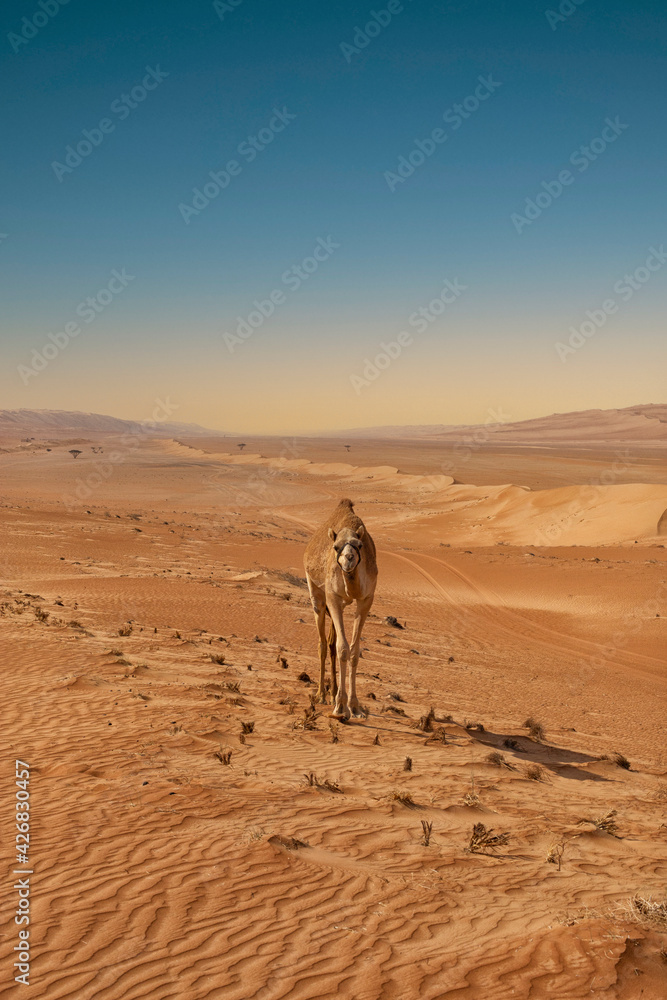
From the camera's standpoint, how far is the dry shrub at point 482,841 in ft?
20.3

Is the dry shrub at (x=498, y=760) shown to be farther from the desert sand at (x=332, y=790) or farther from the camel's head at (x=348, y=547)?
the camel's head at (x=348, y=547)

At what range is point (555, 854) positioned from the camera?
6.16 m

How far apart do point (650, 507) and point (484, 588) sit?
49.1ft

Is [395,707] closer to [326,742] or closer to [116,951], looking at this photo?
[326,742]

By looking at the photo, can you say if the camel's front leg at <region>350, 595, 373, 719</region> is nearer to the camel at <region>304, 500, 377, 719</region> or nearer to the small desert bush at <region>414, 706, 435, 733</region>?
the camel at <region>304, 500, 377, 719</region>

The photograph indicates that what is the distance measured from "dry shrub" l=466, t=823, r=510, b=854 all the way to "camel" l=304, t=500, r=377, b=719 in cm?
413

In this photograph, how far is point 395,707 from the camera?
1216 cm

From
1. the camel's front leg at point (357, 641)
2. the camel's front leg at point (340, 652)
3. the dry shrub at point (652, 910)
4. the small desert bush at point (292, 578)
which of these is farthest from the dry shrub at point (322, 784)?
the small desert bush at point (292, 578)

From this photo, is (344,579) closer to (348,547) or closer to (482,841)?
(348,547)

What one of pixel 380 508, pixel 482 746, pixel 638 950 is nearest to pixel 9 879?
pixel 638 950

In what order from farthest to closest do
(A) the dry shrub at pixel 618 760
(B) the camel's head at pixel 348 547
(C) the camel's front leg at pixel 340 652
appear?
(C) the camel's front leg at pixel 340 652 → (A) the dry shrub at pixel 618 760 → (B) the camel's head at pixel 348 547

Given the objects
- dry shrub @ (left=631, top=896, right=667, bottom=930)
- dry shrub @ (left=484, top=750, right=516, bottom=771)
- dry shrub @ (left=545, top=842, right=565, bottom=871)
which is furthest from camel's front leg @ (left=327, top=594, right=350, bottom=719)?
dry shrub @ (left=631, top=896, right=667, bottom=930)

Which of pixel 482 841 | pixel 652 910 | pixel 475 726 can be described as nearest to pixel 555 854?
pixel 482 841

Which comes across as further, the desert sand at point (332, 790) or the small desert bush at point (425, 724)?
the small desert bush at point (425, 724)
